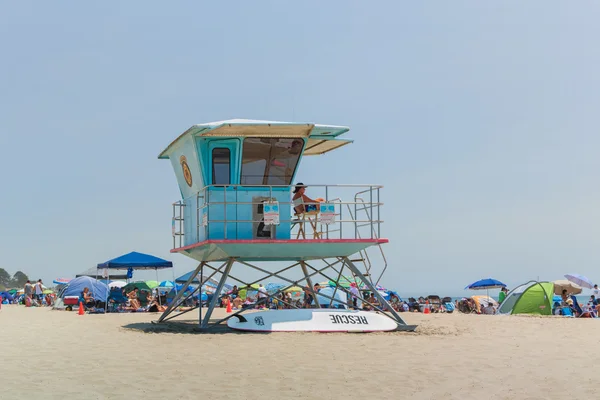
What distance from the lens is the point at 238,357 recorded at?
1244 cm

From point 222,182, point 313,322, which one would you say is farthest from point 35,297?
point 313,322

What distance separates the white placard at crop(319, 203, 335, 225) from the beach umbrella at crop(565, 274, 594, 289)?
2087cm

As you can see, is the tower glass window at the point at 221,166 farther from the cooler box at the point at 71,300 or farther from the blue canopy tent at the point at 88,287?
the blue canopy tent at the point at 88,287

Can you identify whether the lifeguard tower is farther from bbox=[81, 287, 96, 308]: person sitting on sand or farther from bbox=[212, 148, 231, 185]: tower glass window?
bbox=[81, 287, 96, 308]: person sitting on sand

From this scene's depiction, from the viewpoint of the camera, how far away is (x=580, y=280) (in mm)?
34375

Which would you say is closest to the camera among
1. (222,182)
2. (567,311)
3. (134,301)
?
(222,182)

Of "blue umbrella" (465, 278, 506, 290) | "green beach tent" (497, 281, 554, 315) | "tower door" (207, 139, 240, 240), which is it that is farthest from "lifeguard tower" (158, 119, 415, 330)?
"blue umbrella" (465, 278, 506, 290)

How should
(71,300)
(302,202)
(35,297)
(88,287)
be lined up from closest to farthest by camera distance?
(302,202)
(71,300)
(88,287)
(35,297)

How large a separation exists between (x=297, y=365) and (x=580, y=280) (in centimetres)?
2637

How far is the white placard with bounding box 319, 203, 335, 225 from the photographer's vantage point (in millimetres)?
16844

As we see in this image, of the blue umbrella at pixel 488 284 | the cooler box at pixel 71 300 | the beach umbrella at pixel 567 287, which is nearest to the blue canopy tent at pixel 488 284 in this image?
the blue umbrella at pixel 488 284

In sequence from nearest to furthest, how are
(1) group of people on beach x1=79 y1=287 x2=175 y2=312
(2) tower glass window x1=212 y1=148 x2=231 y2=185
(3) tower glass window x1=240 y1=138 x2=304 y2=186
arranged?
(2) tower glass window x1=212 y1=148 x2=231 y2=185 → (3) tower glass window x1=240 y1=138 x2=304 y2=186 → (1) group of people on beach x1=79 y1=287 x2=175 y2=312

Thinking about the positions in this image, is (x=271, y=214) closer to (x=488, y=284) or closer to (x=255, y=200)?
(x=255, y=200)

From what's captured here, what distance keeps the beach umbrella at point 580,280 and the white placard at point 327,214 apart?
20.9 meters
